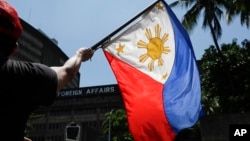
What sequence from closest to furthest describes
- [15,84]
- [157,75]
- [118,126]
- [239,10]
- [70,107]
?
[15,84] → [157,75] → [239,10] → [118,126] → [70,107]

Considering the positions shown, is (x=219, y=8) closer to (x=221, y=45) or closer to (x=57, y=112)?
(x=221, y=45)

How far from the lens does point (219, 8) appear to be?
107ft

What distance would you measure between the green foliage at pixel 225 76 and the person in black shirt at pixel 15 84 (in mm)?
28093

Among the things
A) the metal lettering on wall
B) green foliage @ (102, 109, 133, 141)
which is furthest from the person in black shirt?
the metal lettering on wall

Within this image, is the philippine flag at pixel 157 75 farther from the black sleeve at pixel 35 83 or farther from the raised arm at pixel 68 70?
the black sleeve at pixel 35 83

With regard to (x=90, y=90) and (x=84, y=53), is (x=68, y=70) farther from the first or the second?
(x=90, y=90)

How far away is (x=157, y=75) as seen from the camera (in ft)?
21.4

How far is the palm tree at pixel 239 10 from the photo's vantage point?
28672mm

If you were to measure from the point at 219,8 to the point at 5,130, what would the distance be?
31.7m

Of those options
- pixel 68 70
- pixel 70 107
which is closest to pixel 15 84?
pixel 68 70

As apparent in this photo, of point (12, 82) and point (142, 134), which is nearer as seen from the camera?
point (12, 82)

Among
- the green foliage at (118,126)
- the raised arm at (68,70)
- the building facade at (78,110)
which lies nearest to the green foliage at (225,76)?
the green foliage at (118,126)

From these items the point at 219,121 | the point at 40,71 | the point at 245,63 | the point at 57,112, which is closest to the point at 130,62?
the point at 40,71

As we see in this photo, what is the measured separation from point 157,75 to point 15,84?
4715 millimetres
